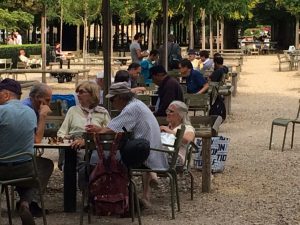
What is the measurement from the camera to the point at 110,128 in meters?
6.87

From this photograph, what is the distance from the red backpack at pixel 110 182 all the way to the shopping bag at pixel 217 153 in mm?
2752

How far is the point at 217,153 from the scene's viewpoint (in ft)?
31.7

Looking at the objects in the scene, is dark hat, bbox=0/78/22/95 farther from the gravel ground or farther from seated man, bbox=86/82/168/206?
the gravel ground

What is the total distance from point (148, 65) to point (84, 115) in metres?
8.84

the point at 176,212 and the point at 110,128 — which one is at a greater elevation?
the point at 110,128

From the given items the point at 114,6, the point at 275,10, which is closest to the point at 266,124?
the point at 114,6

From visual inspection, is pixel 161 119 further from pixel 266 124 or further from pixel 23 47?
pixel 23 47

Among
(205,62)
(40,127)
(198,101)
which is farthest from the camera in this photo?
(205,62)

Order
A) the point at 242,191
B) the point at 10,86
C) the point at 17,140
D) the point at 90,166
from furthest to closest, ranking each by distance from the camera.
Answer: the point at 242,191 → the point at 90,166 → the point at 10,86 → the point at 17,140

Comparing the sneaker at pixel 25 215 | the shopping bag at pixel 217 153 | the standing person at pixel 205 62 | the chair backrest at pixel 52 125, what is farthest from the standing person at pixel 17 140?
the standing person at pixel 205 62

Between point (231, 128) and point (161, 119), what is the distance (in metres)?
5.60

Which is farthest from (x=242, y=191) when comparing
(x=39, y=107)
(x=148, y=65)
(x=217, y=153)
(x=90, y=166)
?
(x=148, y=65)

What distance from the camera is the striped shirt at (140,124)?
22.8ft

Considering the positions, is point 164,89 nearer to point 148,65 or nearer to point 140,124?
point 140,124
